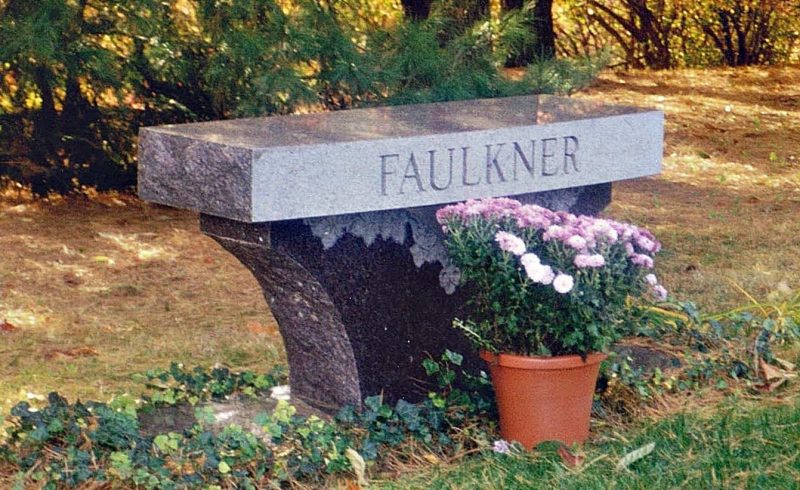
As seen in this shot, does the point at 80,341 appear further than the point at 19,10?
No

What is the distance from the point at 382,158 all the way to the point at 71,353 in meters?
2.05

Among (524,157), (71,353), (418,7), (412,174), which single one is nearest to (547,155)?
(524,157)

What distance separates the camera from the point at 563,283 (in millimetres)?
3521

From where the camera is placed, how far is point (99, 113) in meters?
7.64

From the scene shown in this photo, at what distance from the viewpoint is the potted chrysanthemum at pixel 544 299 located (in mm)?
3617

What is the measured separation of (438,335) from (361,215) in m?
0.54

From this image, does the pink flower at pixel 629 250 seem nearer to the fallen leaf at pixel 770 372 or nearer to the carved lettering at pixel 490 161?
the carved lettering at pixel 490 161

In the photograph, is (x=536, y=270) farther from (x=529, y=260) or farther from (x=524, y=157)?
(x=524, y=157)

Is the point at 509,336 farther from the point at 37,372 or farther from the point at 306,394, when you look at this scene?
the point at 37,372

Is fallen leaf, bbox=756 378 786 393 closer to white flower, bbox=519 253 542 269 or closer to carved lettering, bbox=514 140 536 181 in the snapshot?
carved lettering, bbox=514 140 536 181

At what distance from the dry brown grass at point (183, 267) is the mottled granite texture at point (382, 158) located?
1224 mm

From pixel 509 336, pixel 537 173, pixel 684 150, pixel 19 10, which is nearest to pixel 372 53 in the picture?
pixel 19 10

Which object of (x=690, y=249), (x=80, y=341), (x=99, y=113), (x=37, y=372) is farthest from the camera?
(x=99, y=113)

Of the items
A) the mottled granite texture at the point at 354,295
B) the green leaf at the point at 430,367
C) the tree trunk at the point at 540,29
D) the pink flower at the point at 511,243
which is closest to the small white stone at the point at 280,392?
the mottled granite texture at the point at 354,295
